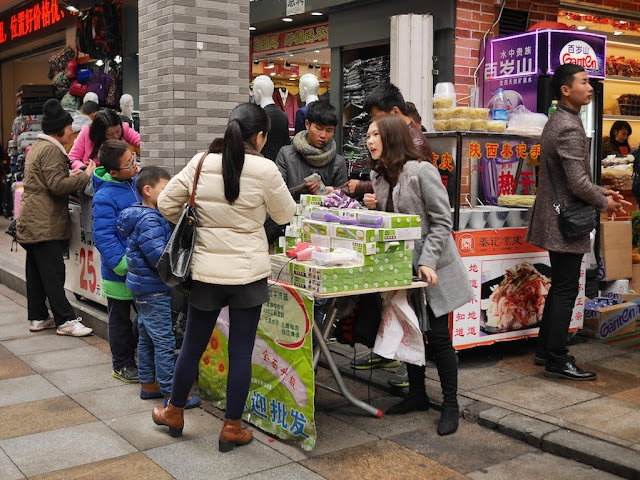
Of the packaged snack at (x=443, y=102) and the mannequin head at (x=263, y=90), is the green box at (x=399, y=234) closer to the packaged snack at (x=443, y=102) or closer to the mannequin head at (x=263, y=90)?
the packaged snack at (x=443, y=102)

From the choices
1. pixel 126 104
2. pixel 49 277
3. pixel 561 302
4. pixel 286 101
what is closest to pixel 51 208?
pixel 49 277

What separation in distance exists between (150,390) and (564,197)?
3.13 meters

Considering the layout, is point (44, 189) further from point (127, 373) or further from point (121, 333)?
point (127, 373)

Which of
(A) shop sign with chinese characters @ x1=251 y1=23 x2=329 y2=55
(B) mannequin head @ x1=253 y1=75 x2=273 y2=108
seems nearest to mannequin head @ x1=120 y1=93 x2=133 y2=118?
(A) shop sign with chinese characters @ x1=251 y1=23 x2=329 y2=55

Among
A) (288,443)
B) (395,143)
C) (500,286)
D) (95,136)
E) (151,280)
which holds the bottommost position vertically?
(288,443)

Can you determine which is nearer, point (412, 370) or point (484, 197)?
point (412, 370)

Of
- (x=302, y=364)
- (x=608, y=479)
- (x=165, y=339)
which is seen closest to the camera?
(x=608, y=479)

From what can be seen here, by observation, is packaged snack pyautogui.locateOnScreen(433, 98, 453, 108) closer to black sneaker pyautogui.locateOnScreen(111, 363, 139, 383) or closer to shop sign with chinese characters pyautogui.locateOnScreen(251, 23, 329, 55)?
black sneaker pyautogui.locateOnScreen(111, 363, 139, 383)

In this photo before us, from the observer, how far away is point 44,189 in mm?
6547

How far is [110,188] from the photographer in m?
5.38

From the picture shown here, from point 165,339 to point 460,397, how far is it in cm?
193

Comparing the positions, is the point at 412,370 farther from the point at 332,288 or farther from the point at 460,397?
the point at 332,288

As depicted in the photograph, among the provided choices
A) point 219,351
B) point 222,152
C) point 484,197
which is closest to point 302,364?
point 219,351

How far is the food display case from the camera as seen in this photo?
17.9 feet
